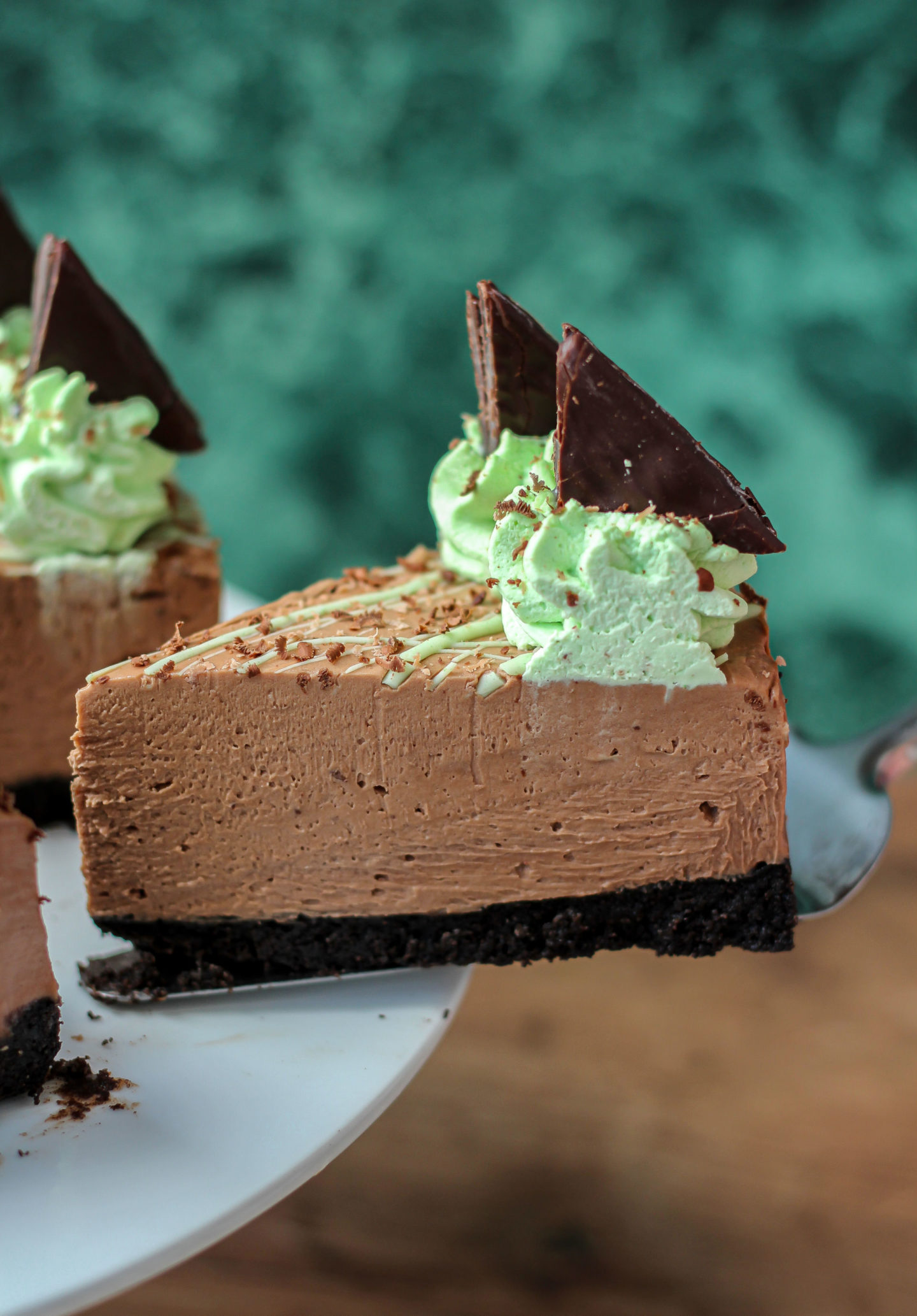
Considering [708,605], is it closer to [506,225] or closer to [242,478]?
[506,225]

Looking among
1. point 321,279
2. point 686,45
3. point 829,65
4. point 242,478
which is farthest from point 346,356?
point 829,65

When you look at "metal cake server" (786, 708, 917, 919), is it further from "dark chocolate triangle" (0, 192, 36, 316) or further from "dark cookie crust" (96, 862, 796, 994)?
"dark chocolate triangle" (0, 192, 36, 316)

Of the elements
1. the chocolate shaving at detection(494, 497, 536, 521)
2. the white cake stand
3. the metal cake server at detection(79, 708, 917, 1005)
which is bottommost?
the white cake stand

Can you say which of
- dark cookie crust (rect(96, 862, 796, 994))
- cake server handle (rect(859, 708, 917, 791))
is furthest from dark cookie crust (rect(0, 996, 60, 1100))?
cake server handle (rect(859, 708, 917, 791))

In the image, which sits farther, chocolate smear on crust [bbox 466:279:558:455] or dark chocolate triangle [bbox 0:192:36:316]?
dark chocolate triangle [bbox 0:192:36:316]

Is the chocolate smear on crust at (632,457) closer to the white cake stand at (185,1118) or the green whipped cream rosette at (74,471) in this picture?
the white cake stand at (185,1118)

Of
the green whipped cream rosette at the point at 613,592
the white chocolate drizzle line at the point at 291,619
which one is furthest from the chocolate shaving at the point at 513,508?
the white chocolate drizzle line at the point at 291,619

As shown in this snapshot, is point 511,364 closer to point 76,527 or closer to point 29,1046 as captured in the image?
point 76,527

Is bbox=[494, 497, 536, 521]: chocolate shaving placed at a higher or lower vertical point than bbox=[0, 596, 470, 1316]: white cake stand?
higher
